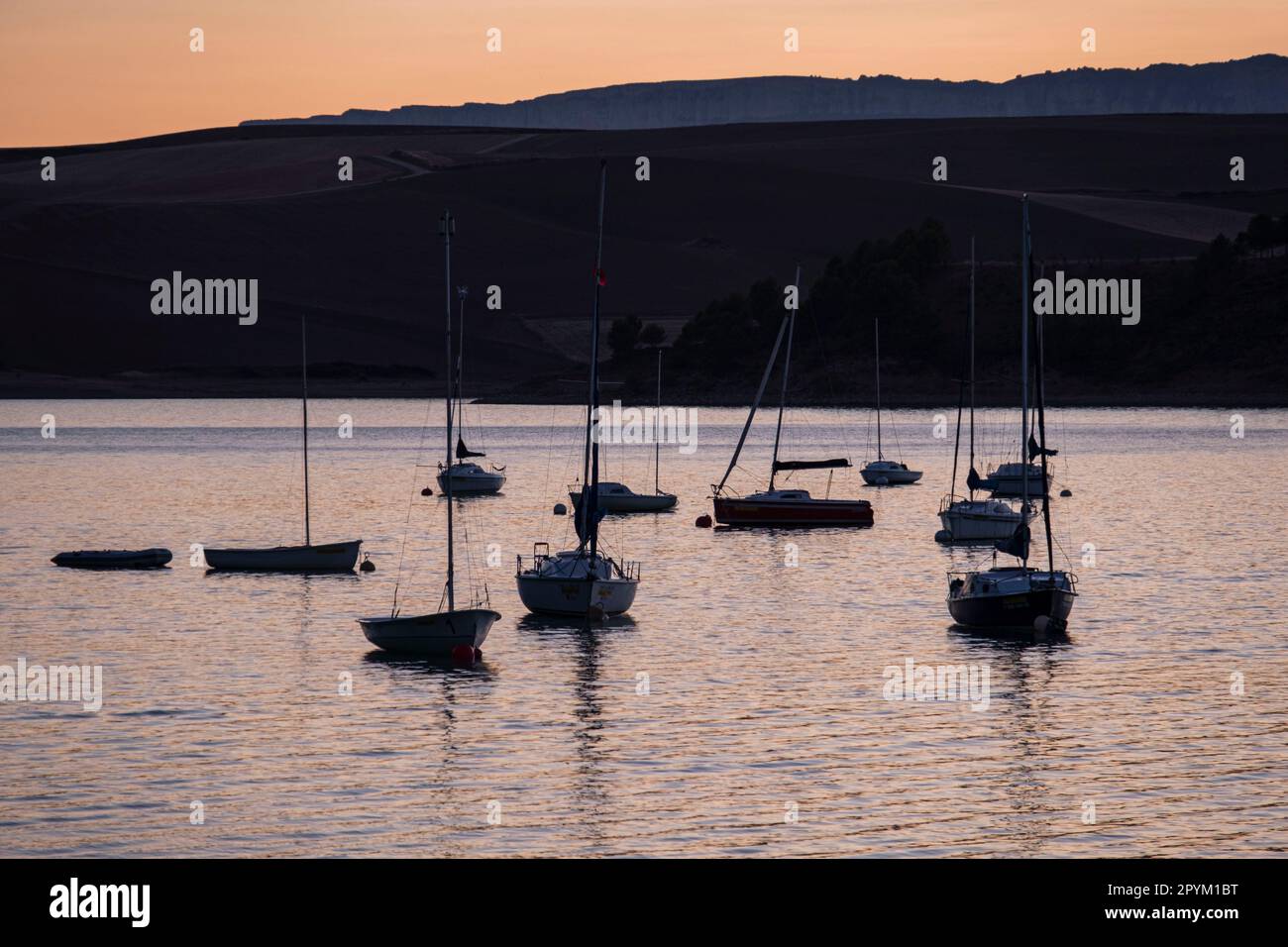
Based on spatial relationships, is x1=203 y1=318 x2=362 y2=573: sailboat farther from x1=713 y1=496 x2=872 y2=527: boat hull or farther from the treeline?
the treeline

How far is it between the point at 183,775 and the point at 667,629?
18.9 meters

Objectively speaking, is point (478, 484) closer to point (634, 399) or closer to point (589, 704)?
point (589, 704)

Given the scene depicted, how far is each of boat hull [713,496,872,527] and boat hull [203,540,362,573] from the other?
749 inches

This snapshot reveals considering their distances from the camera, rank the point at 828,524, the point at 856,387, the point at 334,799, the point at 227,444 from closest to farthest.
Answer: the point at 334,799 → the point at 828,524 → the point at 227,444 → the point at 856,387

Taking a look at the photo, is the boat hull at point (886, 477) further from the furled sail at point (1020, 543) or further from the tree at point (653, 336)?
the tree at point (653, 336)

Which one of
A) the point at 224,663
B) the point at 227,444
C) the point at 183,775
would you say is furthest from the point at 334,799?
the point at 227,444

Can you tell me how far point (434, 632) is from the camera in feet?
132

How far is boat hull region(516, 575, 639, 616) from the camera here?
4581cm

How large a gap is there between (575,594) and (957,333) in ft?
468

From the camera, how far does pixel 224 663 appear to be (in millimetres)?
40750

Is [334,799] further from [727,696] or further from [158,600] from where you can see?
[158,600]

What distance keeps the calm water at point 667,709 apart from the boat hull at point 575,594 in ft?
2.38

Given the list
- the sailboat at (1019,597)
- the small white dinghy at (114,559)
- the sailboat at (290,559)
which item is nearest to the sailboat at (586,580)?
the sailboat at (1019,597)

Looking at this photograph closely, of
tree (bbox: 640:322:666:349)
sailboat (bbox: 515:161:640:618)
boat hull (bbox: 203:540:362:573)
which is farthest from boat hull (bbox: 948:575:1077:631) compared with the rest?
tree (bbox: 640:322:666:349)
